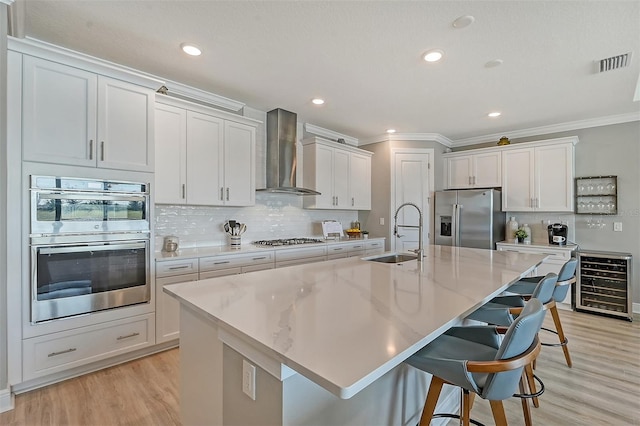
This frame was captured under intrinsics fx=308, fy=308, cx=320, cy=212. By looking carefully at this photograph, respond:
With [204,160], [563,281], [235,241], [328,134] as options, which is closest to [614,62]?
[563,281]

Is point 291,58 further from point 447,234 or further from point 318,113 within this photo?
point 447,234

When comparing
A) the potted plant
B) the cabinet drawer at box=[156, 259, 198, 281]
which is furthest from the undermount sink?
the potted plant

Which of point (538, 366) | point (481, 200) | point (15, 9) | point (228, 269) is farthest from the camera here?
point (481, 200)

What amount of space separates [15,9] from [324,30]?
2.02 metres

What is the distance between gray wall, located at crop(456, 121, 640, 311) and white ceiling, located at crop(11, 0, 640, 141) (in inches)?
22.7

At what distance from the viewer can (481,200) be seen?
15.3 feet

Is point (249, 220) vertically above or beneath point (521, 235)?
above

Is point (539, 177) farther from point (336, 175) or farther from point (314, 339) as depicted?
point (314, 339)

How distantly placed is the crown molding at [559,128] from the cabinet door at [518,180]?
0.42m

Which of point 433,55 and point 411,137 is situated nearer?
point 433,55

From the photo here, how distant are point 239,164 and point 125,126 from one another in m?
1.27

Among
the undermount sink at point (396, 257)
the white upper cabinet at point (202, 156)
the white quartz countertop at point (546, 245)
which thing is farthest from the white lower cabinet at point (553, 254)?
the white upper cabinet at point (202, 156)

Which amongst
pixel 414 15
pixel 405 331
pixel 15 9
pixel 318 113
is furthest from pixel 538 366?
pixel 15 9

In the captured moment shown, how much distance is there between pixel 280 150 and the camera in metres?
4.10
